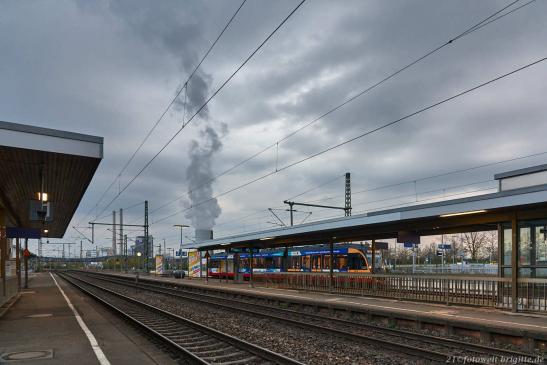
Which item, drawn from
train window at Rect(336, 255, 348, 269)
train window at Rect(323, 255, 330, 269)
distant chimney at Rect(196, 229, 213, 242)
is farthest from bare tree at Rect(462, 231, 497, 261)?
train window at Rect(323, 255, 330, 269)

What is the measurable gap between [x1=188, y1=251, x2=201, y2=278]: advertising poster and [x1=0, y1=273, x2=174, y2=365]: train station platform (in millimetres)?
36683

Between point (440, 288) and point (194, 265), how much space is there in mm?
40541

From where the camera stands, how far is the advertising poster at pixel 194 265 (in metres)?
53.6

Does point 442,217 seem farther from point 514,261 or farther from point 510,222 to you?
point 514,261

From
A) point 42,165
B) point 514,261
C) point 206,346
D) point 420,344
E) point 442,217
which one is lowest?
point 420,344

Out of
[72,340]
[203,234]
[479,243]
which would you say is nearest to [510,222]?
[72,340]

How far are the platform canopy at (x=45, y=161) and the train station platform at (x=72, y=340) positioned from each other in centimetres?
400

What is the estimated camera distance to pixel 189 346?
10.7 metres

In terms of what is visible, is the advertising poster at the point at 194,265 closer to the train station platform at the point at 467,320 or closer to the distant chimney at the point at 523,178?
the train station platform at the point at 467,320

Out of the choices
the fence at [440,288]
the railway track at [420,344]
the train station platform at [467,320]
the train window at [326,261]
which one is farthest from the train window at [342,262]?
the railway track at [420,344]

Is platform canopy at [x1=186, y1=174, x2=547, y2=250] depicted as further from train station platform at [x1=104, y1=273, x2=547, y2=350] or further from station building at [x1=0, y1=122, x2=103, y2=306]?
station building at [x1=0, y1=122, x2=103, y2=306]

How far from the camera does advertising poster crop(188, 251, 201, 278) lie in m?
53.6

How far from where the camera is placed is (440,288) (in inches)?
687

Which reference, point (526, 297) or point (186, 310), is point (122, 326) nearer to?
point (186, 310)
